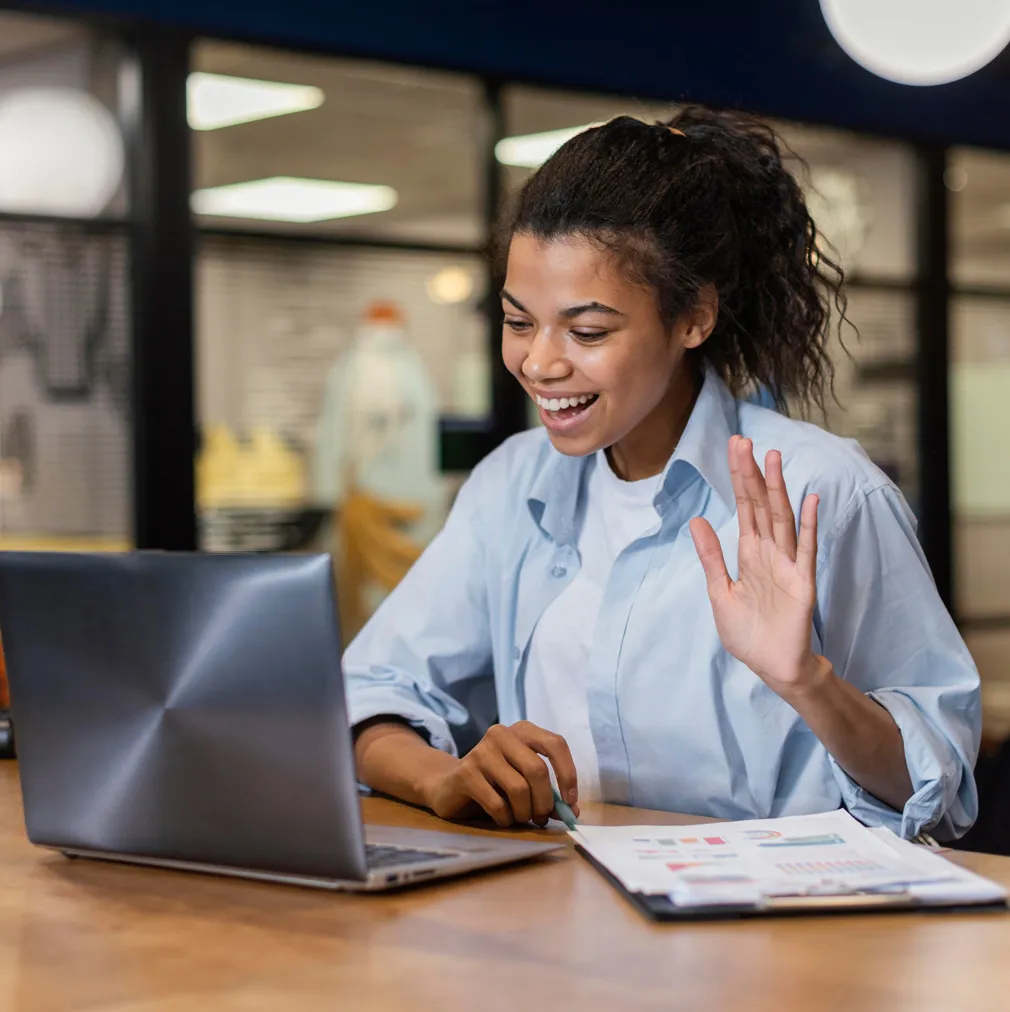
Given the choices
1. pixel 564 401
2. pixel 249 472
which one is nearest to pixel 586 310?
pixel 564 401

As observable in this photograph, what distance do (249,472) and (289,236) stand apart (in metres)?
0.68

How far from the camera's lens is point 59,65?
4148 mm

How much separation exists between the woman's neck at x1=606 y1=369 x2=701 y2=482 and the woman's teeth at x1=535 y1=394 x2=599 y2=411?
17cm

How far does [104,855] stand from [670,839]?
0.48 m

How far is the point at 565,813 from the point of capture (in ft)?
4.94

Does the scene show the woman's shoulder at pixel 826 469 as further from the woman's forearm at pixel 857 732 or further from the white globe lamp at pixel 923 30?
the white globe lamp at pixel 923 30

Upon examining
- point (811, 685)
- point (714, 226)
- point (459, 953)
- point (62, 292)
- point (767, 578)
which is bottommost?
point (459, 953)

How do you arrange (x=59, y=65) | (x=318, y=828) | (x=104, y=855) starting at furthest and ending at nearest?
(x=59, y=65) < (x=104, y=855) < (x=318, y=828)

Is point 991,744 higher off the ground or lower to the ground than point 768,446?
lower

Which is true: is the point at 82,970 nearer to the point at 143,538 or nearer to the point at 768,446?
the point at 768,446

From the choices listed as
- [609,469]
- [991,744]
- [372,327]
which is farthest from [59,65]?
[991,744]

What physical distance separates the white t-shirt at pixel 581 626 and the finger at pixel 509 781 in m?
0.43

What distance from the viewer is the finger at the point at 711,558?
1.61 m

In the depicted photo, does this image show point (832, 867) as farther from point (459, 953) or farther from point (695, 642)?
point (695, 642)
